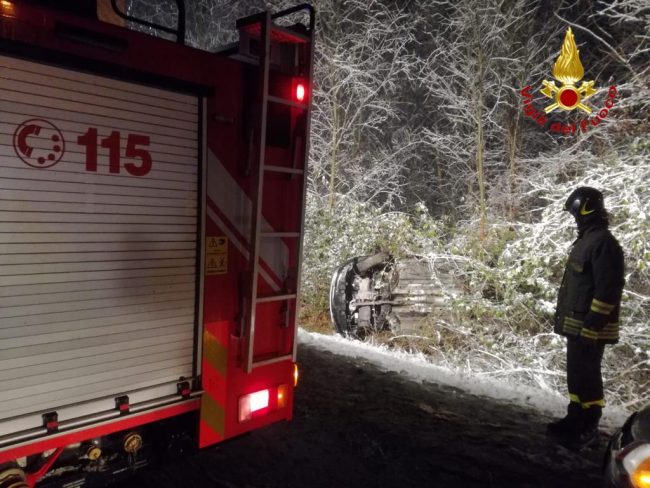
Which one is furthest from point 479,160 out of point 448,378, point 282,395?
point 282,395

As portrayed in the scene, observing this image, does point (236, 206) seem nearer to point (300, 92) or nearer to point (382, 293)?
point (300, 92)

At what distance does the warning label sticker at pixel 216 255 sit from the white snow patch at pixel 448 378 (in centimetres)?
359

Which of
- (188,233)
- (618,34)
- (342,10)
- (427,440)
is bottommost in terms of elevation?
(427,440)

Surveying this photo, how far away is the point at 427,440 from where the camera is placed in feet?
13.9

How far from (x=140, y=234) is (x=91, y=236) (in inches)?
9.6

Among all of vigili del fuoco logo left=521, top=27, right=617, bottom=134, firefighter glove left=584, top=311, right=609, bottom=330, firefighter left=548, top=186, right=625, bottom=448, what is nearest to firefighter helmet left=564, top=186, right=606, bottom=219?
firefighter left=548, top=186, right=625, bottom=448

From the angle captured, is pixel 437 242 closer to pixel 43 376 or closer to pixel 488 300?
pixel 488 300

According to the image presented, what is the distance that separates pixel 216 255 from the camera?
2.91 metres

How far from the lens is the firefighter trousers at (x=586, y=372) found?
397 centimetres

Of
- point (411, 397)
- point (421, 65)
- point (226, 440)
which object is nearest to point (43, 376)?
point (226, 440)

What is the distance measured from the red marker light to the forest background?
4060mm

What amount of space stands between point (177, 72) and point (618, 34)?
901 cm

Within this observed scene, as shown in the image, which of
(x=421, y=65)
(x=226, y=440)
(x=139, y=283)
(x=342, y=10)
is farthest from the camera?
(x=421, y=65)

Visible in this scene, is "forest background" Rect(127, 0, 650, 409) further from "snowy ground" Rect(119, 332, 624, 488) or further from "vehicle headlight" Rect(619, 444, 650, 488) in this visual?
"vehicle headlight" Rect(619, 444, 650, 488)
